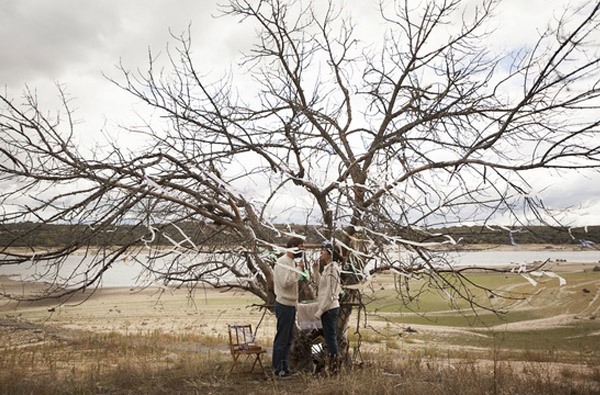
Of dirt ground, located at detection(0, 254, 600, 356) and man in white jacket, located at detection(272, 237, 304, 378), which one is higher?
man in white jacket, located at detection(272, 237, 304, 378)

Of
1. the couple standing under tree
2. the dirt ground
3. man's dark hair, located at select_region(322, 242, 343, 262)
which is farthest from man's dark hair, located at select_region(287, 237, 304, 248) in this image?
the dirt ground

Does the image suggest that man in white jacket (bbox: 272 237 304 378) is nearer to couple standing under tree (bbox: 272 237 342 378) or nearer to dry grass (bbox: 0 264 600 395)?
couple standing under tree (bbox: 272 237 342 378)

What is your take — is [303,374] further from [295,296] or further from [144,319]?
[144,319]

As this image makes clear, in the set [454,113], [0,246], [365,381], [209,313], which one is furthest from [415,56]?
[209,313]

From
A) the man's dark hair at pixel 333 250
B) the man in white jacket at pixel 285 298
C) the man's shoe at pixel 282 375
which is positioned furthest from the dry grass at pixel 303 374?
the man's dark hair at pixel 333 250

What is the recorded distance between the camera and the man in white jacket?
7.67m

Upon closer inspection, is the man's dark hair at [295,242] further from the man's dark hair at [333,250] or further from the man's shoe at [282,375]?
the man's shoe at [282,375]

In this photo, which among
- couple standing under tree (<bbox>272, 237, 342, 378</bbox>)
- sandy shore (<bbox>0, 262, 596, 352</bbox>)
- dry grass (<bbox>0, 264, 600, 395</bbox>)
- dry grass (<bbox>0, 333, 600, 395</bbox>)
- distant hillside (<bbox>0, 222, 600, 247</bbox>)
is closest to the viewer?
distant hillside (<bbox>0, 222, 600, 247</bbox>)

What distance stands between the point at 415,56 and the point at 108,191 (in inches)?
213

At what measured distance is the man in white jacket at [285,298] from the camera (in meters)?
7.67

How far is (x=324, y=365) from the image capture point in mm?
8367

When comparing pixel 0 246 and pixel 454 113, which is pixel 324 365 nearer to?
pixel 454 113

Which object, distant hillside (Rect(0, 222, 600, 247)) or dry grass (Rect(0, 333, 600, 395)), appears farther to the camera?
dry grass (Rect(0, 333, 600, 395))

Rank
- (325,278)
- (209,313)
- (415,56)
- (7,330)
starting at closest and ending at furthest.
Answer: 1. (325,278)
2. (415,56)
3. (7,330)
4. (209,313)
